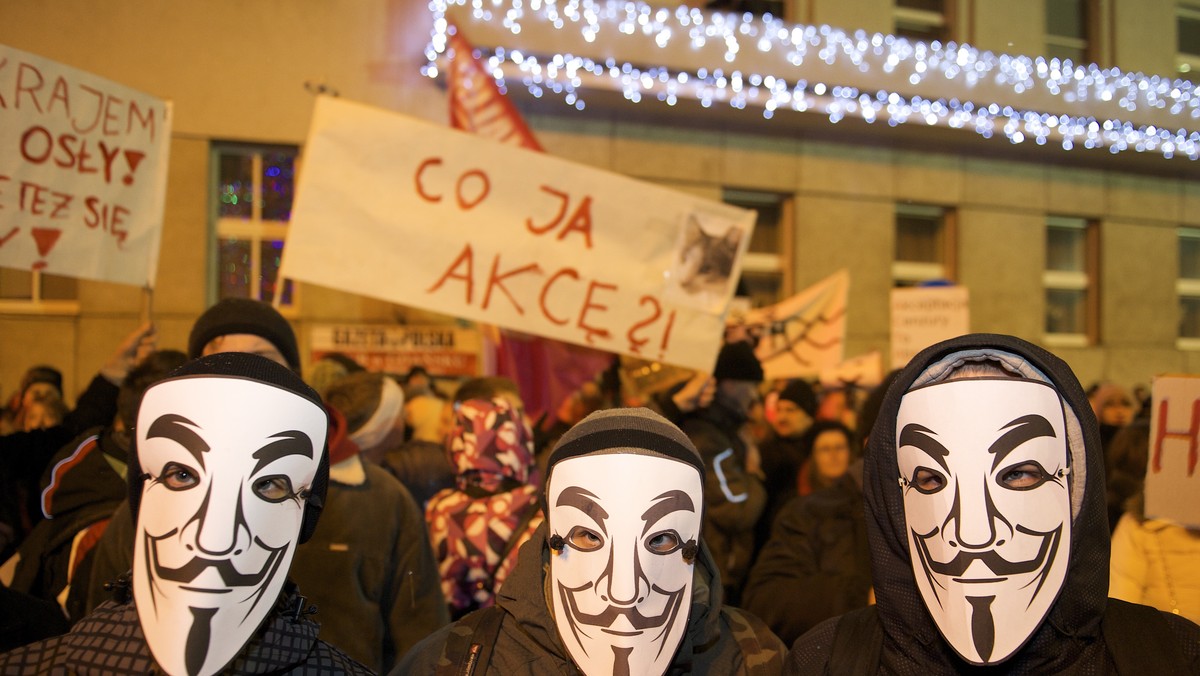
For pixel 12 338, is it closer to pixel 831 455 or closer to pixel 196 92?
pixel 196 92

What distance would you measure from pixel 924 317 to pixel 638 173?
4.36 metres

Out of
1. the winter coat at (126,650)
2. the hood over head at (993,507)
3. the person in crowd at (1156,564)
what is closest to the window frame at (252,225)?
the winter coat at (126,650)

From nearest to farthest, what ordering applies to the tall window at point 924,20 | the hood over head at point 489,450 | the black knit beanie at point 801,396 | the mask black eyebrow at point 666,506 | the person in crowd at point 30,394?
1. the mask black eyebrow at point 666,506
2. the hood over head at point 489,450
3. the person in crowd at point 30,394
4. the black knit beanie at point 801,396
5. the tall window at point 924,20

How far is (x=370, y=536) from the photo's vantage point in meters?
3.12

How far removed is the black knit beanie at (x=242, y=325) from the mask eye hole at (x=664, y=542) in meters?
1.75

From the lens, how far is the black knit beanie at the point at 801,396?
20.4ft

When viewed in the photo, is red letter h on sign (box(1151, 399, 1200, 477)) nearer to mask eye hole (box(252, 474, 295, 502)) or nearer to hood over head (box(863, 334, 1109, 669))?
hood over head (box(863, 334, 1109, 669))

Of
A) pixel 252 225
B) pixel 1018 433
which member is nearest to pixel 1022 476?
pixel 1018 433

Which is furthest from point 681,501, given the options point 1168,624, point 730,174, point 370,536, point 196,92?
point 730,174

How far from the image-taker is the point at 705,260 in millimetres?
5098

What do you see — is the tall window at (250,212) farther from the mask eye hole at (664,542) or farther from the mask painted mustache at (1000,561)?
the mask painted mustache at (1000,561)

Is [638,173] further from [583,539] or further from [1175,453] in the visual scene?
[583,539]

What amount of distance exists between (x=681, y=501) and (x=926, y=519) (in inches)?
20.5

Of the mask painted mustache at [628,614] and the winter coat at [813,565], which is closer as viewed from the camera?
the mask painted mustache at [628,614]
